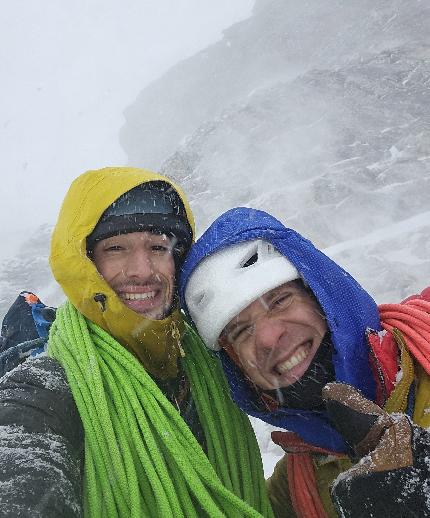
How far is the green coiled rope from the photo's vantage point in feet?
5.50

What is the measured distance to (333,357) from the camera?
6.23 ft

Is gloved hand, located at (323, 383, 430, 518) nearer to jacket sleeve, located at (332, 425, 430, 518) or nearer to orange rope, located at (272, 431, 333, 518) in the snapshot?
jacket sleeve, located at (332, 425, 430, 518)

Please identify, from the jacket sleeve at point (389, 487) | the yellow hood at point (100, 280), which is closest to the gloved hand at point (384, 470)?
the jacket sleeve at point (389, 487)

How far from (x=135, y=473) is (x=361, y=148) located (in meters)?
32.1

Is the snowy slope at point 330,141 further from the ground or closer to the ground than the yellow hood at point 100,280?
further from the ground

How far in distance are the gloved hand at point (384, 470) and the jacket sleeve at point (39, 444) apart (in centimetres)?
87

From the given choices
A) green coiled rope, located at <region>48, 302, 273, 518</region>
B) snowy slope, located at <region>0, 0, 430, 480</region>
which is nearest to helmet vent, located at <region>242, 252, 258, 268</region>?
green coiled rope, located at <region>48, 302, 273, 518</region>

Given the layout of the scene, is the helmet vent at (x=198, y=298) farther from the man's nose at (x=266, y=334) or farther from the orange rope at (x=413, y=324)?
the orange rope at (x=413, y=324)

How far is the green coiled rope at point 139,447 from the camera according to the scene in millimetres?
1676

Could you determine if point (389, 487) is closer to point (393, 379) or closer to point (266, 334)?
point (393, 379)

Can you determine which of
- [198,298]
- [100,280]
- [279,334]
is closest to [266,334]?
[279,334]

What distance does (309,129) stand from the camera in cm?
3584

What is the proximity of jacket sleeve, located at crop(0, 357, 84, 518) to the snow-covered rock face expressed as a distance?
49.8ft

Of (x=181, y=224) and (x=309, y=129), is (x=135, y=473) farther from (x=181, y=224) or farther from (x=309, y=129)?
(x=309, y=129)
